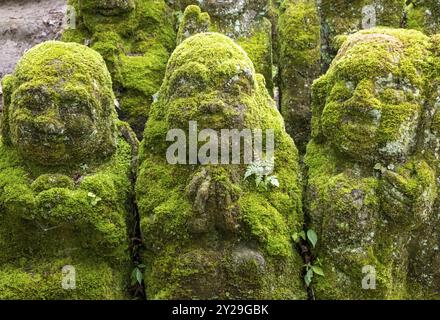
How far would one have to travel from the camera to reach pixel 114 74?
6.12 m

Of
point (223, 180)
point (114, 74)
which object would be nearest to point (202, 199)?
point (223, 180)

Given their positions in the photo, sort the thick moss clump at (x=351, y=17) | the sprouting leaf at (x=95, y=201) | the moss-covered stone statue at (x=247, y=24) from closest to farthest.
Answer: the sprouting leaf at (x=95, y=201) → the thick moss clump at (x=351, y=17) → the moss-covered stone statue at (x=247, y=24)

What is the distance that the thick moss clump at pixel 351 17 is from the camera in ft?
19.4

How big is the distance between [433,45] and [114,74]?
3439 mm

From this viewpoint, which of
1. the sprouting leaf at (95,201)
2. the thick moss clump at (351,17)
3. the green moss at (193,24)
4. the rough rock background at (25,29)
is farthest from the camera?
the rough rock background at (25,29)

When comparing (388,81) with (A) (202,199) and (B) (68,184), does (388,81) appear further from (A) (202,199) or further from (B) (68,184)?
(B) (68,184)

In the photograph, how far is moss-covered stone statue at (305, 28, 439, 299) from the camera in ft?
13.2

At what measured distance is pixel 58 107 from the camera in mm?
4023

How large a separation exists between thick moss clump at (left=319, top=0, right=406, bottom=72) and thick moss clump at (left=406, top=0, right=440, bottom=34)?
0.16 meters

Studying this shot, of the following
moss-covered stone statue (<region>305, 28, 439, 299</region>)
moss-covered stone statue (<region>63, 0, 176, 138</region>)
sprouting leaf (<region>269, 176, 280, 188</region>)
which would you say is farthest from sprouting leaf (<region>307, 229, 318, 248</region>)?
moss-covered stone statue (<region>63, 0, 176, 138</region>)

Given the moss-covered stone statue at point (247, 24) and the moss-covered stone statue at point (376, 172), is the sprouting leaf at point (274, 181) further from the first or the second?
the moss-covered stone statue at point (247, 24)

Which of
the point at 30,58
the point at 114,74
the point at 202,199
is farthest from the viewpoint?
the point at 114,74

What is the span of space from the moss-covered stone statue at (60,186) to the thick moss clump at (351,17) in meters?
2.77

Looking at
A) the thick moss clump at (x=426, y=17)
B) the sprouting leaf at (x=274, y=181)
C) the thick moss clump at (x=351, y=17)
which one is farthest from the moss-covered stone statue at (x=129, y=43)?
the thick moss clump at (x=426, y=17)
